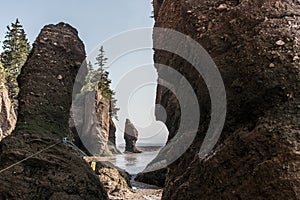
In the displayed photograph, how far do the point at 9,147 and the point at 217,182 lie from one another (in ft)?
9.30

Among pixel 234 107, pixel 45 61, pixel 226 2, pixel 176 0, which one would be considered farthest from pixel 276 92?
pixel 45 61

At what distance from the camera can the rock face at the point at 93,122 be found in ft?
109

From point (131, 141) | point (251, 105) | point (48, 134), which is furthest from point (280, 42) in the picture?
point (131, 141)

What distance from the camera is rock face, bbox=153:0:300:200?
2.36m

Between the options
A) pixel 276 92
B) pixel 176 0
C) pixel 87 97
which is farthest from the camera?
pixel 87 97

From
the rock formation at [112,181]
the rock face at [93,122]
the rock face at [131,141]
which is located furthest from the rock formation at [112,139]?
the rock formation at [112,181]

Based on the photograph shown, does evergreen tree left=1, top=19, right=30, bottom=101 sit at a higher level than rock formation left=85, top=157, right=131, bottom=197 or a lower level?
higher

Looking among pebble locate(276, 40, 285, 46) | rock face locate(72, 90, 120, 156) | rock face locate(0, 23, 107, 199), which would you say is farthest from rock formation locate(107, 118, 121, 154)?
pebble locate(276, 40, 285, 46)

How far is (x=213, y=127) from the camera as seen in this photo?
3158mm

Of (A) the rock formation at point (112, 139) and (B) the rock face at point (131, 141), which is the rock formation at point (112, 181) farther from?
(B) the rock face at point (131, 141)

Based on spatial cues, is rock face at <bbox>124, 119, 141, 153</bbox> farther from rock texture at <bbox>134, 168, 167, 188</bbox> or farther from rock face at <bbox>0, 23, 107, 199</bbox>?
rock face at <bbox>0, 23, 107, 199</bbox>

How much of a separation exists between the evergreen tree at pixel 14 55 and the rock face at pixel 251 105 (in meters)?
29.9

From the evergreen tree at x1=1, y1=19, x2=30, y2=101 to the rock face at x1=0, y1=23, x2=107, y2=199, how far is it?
89.4 ft

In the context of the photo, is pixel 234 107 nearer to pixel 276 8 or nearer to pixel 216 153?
pixel 216 153
